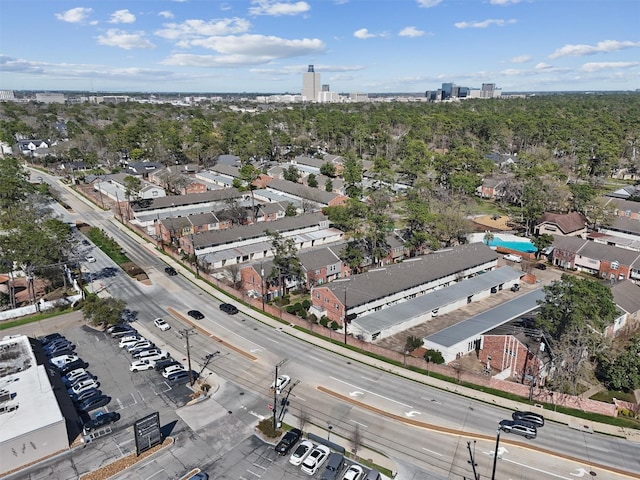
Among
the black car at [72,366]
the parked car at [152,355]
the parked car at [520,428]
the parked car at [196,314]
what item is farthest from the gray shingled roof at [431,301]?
the black car at [72,366]

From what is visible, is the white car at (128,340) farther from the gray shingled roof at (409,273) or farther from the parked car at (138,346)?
the gray shingled roof at (409,273)

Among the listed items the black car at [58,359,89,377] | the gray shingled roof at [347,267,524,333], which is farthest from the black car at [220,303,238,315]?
the black car at [58,359,89,377]

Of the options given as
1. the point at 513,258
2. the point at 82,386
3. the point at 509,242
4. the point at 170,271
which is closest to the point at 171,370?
the point at 82,386

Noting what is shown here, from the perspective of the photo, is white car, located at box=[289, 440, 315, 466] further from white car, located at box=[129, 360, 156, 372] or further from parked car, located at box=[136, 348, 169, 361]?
parked car, located at box=[136, 348, 169, 361]

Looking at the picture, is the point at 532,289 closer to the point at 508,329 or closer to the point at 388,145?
the point at 508,329

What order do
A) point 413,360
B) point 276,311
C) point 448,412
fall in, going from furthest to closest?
point 276,311, point 413,360, point 448,412

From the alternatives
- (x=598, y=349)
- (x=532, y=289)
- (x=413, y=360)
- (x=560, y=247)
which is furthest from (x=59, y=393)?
(x=560, y=247)

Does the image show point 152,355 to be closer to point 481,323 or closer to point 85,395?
point 85,395
